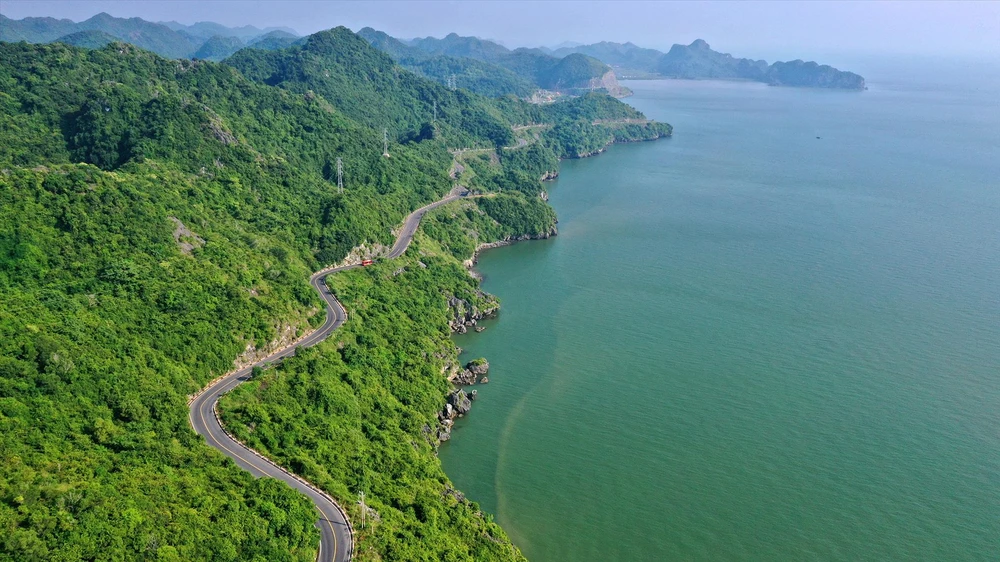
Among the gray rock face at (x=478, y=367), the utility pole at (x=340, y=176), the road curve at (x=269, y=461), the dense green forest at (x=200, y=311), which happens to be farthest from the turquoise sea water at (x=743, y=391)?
the utility pole at (x=340, y=176)

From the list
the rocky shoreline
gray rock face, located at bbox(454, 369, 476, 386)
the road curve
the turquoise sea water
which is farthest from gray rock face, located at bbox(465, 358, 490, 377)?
the road curve

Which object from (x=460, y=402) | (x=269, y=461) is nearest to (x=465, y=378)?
(x=460, y=402)

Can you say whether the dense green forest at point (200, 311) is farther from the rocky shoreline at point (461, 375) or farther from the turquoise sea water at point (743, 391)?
the turquoise sea water at point (743, 391)

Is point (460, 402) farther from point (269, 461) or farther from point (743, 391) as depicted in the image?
point (743, 391)

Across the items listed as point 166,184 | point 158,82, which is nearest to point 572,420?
point 166,184

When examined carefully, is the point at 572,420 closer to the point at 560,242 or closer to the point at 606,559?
the point at 606,559
